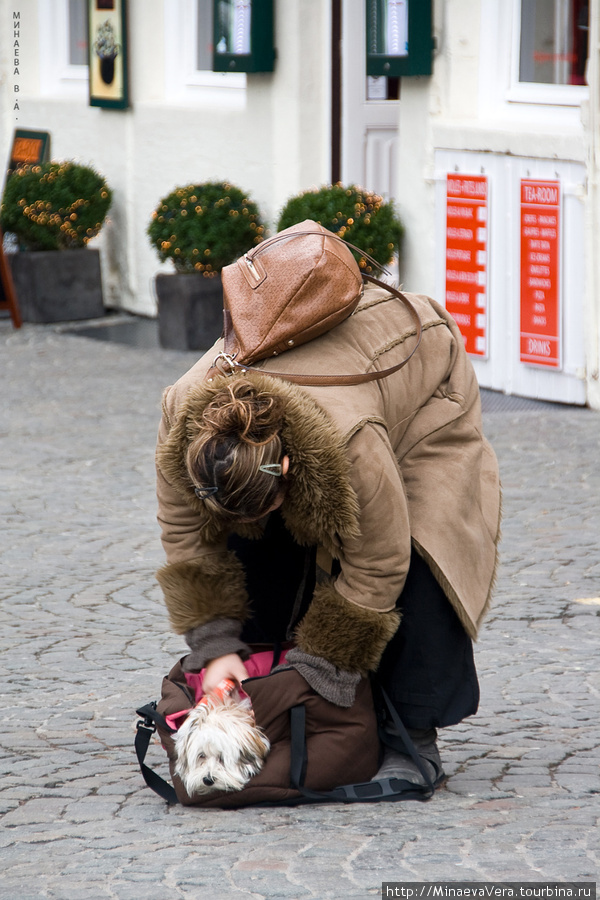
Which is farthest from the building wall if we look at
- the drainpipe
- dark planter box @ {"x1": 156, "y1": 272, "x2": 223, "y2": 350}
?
the drainpipe

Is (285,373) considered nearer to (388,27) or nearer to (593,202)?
(593,202)

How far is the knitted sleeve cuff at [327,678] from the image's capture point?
3.13 metres

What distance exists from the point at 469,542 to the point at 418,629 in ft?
0.77

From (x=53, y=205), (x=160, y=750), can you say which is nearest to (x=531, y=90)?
(x=53, y=205)

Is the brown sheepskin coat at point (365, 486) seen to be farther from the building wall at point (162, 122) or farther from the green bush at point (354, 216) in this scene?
the building wall at point (162, 122)

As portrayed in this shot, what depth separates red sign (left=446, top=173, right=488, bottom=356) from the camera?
8422 mm

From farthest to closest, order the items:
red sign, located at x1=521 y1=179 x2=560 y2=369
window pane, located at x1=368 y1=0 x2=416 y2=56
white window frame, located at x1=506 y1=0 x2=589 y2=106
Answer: window pane, located at x1=368 y1=0 x2=416 y2=56 < white window frame, located at x1=506 y1=0 x2=589 y2=106 < red sign, located at x1=521 y1=179 x2=560 y2=369

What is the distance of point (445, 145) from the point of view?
866cm

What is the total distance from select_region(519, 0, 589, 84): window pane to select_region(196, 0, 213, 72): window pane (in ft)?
11.7

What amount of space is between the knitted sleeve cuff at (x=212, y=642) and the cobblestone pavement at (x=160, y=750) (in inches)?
14.0

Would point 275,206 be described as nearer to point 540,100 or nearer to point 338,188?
point 338,188

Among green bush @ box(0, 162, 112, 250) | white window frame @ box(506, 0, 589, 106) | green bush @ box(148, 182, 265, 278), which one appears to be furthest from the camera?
green bush @ box(0, 162, 112, 250)

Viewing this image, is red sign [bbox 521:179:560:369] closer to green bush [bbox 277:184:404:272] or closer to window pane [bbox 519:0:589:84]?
window pane [bbox 519:0:589:84]

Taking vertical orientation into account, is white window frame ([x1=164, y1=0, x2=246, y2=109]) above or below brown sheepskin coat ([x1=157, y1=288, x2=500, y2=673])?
above
